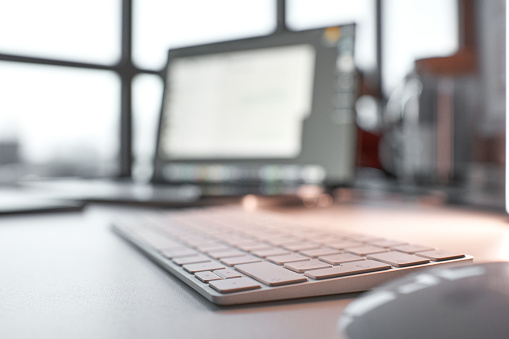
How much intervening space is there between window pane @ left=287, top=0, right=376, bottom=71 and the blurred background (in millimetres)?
443

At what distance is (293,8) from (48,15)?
1399mm

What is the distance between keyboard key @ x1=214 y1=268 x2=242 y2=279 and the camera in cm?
29

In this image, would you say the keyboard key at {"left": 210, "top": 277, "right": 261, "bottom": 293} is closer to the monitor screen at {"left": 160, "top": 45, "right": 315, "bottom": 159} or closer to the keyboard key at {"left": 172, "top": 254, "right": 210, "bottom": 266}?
the keyboard key at {"left": 172, "top": 254, "right": 210, "bottom": 266}

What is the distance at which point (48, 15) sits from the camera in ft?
6.11

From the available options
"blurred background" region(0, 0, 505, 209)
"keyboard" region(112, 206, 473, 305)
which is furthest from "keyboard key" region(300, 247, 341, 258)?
"blurred background" region(0, 0, 505, 209)

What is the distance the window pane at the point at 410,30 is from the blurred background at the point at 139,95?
0.03m

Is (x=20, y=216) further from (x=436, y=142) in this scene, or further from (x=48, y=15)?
(x=48, y=15)

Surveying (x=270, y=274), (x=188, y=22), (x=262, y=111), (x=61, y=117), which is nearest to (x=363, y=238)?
(x=270, y=274)

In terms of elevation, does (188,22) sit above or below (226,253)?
above

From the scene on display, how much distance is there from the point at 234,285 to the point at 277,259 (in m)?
0.06

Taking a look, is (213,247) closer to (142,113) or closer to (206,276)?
(206,276)

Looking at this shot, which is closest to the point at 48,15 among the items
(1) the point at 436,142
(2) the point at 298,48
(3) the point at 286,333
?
(2) the point at 298,48

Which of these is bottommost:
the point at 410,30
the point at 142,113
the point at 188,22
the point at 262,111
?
the point at 262,111

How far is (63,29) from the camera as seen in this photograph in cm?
185
